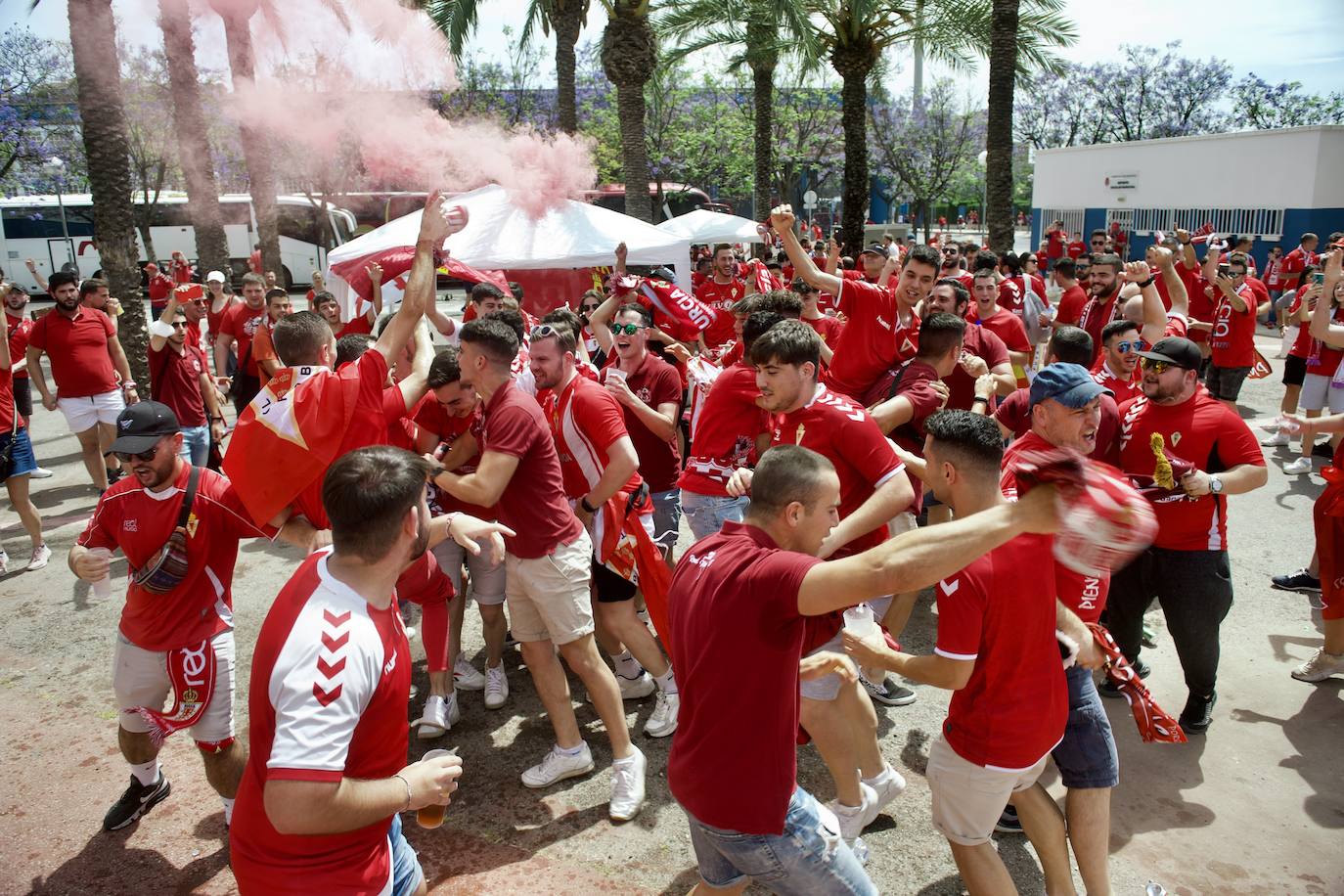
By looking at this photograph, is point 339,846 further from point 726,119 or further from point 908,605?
point 726,119

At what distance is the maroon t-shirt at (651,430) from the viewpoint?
568 cm

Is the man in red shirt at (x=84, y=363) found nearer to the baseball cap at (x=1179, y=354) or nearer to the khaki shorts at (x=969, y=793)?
the khaki shorts at (x=969, y=793)

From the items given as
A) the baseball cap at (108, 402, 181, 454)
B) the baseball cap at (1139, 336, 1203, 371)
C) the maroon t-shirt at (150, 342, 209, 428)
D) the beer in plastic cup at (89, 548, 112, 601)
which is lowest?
the beer in plastic cup at (89, 548, 112, 601)

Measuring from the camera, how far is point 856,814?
12.1 ft

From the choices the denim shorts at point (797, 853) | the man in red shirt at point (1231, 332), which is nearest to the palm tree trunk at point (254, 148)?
the denim shorts at point (797, 853)

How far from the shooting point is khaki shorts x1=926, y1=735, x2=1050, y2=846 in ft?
9.54

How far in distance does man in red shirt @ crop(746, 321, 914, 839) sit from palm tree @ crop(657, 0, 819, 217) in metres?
14.3

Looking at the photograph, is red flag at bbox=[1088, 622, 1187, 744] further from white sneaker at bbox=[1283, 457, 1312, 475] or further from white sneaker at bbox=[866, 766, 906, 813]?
white sneaker at bbox=[1283, 457, 1312, 475]

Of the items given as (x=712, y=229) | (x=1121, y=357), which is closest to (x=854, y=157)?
(x=712, y=229)

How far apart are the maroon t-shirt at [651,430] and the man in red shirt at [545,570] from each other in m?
1.41

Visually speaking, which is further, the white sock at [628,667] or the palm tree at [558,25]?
the palm tree at [558,25]

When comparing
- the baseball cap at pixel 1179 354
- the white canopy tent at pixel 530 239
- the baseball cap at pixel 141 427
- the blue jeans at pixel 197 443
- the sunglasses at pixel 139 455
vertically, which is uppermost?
the white canopy tent at pixel 530 239

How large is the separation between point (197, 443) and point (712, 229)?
11834 millimetres

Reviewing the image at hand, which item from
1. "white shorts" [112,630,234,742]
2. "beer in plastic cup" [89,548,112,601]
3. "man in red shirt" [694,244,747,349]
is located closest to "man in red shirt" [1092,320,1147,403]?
"white shorts" [112,630,234,742]
